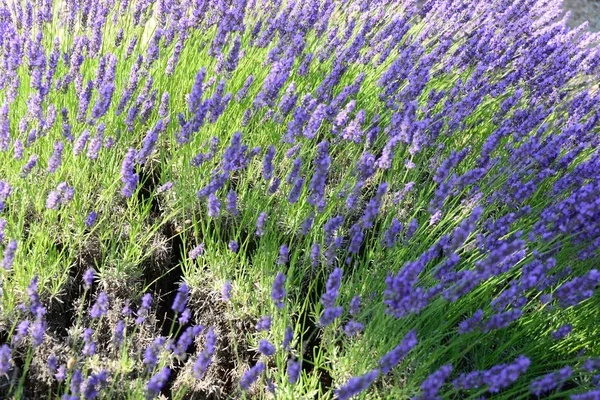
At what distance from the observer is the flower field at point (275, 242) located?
1645 millimetres

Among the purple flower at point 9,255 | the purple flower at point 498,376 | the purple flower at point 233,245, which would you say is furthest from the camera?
the purple flower at point 233,245

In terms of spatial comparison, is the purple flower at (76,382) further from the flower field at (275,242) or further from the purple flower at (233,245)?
the purple flower at (233,245)

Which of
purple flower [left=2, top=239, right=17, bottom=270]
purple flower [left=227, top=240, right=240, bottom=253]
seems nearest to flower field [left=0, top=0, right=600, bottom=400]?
purple flower [left=2, top=239, right=17, bottom=270]

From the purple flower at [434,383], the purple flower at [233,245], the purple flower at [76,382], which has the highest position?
the purple flower at [434,383]

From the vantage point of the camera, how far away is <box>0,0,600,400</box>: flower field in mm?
1645

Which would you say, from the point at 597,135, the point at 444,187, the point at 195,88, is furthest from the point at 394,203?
the point at 597,135

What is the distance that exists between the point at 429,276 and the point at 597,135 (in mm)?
1452

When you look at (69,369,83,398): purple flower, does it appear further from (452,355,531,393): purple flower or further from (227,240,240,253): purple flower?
(452,355,531,393): purple flower

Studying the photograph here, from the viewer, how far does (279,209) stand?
232 cm

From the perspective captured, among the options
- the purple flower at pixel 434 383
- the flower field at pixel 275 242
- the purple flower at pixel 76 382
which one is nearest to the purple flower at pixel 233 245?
the flower field at pixel 275 242

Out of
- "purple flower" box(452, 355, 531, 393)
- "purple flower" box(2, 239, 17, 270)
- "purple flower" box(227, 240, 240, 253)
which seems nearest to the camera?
"purple flower" box(452, 355, 531, 393)

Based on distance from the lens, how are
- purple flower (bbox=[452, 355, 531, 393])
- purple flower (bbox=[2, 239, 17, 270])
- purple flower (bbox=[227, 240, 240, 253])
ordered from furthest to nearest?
purple flower (bbox=[227, 240, 240, 253]) < purple flower (bbox=[2, 239, 17, 270]) < purple flower (bbox=[452, 355, 531, 393])

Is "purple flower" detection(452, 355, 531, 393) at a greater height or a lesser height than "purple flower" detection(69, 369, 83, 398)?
greater

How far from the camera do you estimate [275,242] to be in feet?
7.11
